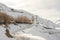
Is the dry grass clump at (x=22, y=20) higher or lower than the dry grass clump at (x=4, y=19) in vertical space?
lower

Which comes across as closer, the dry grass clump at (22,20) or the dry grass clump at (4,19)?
the dry grass clump at (4,19)

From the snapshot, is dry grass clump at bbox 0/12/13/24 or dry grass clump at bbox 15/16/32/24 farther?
dry grass clump at bbox 15/16/32/24

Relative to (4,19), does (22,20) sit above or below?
below

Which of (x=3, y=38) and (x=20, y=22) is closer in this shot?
(x=3, y=38)

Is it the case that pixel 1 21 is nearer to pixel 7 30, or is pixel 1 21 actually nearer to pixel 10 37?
pixel 7 30

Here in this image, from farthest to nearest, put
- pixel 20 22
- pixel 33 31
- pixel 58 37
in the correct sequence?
pixel 20 22 → pixel 33 31 → pixel 58 37

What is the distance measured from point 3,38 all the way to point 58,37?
241cm

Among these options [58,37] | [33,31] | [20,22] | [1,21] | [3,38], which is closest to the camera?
[3,38]

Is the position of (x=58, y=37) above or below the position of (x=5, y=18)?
below

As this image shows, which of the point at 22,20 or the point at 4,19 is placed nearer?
the point at 4,19

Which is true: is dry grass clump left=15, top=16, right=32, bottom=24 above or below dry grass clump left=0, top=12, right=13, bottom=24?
below

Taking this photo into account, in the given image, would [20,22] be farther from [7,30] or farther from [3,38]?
[3,38]

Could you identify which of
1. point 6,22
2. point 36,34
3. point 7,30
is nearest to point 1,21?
point 6,22

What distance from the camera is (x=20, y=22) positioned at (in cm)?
1198
